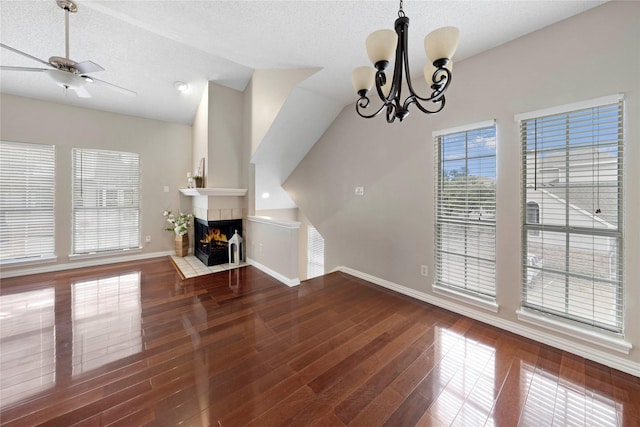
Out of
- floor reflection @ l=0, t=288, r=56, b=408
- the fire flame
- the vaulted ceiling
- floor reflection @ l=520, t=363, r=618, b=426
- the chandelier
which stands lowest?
floor reflection @ l=520, t=363, r=618, b=426

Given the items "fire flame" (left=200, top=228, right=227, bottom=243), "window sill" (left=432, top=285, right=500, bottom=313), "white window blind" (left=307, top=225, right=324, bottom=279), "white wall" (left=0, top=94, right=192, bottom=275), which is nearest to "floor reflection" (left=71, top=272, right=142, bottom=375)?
"fire flame" (left=200, top=228, right=227, bottom=243)

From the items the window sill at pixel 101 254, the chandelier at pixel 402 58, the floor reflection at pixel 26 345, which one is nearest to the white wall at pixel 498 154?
the chandelier at pixel 402 58

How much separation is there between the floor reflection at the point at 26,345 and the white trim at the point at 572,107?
14.4ft

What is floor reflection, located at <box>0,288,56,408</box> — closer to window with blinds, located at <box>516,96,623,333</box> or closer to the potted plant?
the potted plant

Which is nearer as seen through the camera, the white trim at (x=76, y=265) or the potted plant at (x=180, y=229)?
the white trim at (x=76, y=265)

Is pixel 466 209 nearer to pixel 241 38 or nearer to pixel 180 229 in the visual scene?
pixel 241 38

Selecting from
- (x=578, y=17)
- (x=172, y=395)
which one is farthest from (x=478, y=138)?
(x=172, y=395)

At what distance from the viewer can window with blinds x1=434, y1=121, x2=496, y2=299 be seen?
2.53m

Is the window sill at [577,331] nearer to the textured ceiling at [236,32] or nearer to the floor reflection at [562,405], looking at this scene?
the floor reflection at [562,405]

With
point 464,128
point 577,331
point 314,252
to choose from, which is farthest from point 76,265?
point 577,331

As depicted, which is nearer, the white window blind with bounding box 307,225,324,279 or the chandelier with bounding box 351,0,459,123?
the chandelier with bounding box 351,0,459,123

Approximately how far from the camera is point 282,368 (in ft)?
6.09

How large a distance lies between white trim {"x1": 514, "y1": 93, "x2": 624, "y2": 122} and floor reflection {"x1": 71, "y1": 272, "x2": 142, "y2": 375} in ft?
13.3

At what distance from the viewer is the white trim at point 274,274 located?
139 inches
